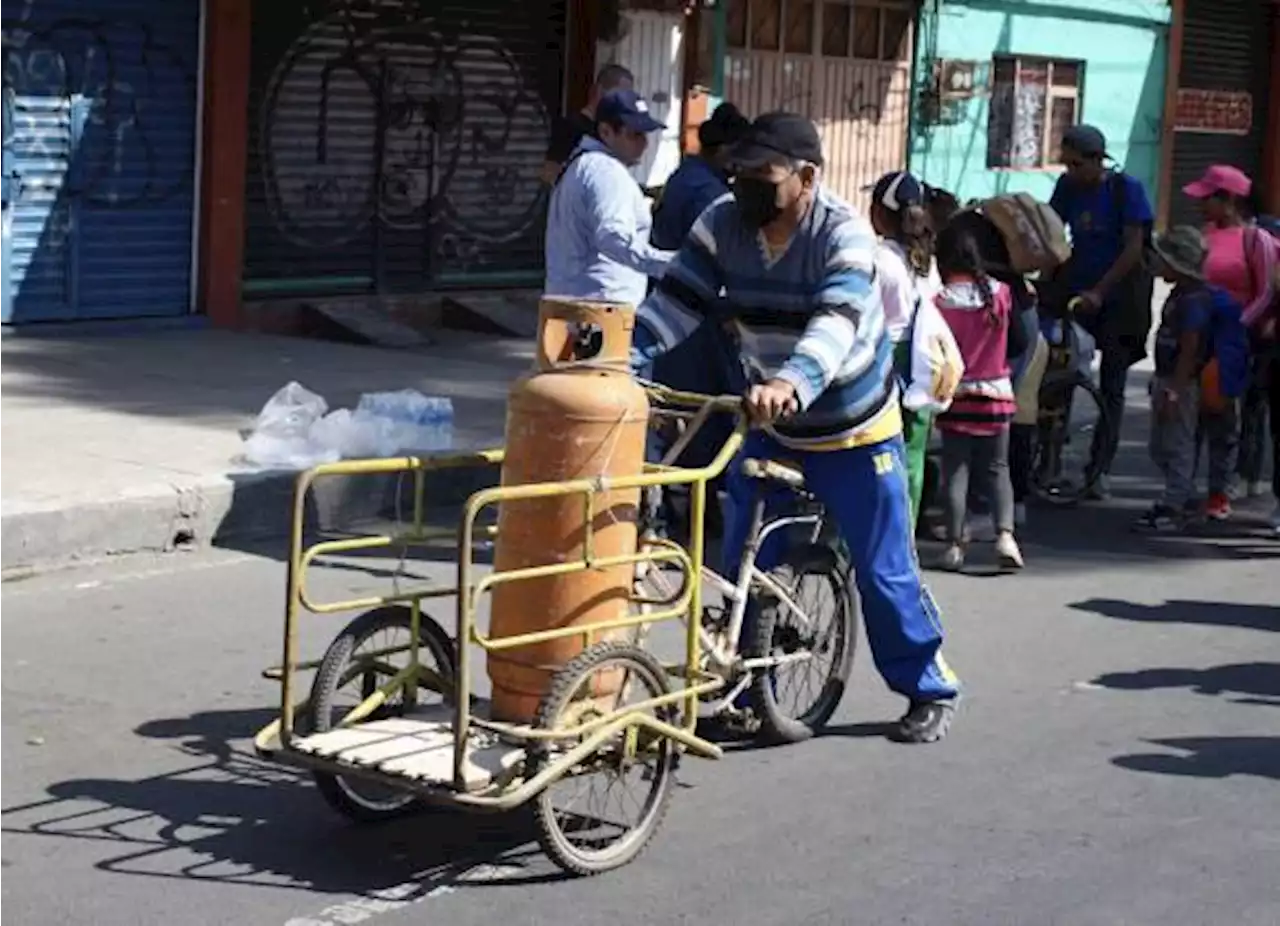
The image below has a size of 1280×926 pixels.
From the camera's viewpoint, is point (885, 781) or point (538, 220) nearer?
point (885, 781)

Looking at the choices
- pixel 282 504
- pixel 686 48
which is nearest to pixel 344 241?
pixel 686 48

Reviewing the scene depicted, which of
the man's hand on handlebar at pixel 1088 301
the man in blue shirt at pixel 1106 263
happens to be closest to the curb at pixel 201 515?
the man's hand on handlebar at pixel 1088 301

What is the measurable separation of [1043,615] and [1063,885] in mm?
3326

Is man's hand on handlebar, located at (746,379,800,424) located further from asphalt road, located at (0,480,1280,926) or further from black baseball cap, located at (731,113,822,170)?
asphalt road, located at (0,480,1280,926)

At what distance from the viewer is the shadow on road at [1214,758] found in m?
6.82

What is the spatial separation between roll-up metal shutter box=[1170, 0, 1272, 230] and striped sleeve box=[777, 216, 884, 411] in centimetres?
1905

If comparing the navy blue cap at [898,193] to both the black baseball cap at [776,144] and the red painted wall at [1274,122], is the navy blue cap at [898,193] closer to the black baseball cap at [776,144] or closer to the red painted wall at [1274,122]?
the black baseball cap at [776,144]

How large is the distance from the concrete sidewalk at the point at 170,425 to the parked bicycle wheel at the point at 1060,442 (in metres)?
2.65

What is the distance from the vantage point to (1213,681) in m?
7.99

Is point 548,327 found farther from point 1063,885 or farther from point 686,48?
point 686,48

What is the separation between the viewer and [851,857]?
5828 mm

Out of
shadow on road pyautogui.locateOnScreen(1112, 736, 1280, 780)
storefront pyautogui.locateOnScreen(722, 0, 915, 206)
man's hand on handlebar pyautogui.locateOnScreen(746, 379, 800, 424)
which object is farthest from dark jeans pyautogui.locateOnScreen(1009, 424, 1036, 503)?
storefront pyautogui.locateOnScreen(722, 0, 915, 206)

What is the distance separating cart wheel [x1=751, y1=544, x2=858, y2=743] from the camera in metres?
6.60

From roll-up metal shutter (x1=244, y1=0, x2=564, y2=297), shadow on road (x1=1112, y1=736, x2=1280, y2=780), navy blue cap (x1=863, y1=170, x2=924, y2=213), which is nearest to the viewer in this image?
shadow on road (x1=1112, y1=736, x2=1280, y2=780)
